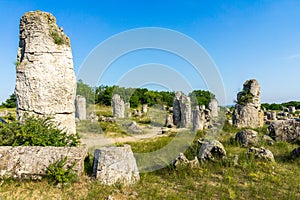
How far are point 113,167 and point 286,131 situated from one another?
788 centimetres

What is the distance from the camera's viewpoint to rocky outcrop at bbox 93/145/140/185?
475 cm

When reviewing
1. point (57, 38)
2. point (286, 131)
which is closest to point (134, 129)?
point (286, 131)

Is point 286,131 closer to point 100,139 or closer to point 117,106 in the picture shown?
point 100,139

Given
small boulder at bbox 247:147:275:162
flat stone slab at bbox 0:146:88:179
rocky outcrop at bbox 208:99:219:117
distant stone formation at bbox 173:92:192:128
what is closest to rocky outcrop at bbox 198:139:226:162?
small boulder at bbox 247:147:275:162

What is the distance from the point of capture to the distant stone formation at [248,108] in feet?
46.2

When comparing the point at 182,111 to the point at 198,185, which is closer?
the point at 198,185

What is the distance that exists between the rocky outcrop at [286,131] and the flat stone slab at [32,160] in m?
8.06

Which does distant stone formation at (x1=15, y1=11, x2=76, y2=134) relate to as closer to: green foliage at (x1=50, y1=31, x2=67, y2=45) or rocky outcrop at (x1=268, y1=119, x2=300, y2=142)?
green foliage at (x1=50, y1=31, x2=67, y2=45)

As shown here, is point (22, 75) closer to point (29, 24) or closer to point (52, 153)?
point (29, 24)

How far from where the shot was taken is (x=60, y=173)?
15.1ft

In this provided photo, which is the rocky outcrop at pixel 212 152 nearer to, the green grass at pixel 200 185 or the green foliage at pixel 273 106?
the green grass at pixel 200 185

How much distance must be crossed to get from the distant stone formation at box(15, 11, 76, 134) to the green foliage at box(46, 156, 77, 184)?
8.51 feet

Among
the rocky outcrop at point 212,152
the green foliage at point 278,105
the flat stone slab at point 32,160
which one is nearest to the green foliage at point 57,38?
the flat stone slab at point 32,160

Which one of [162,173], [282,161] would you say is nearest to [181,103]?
[282,161]
